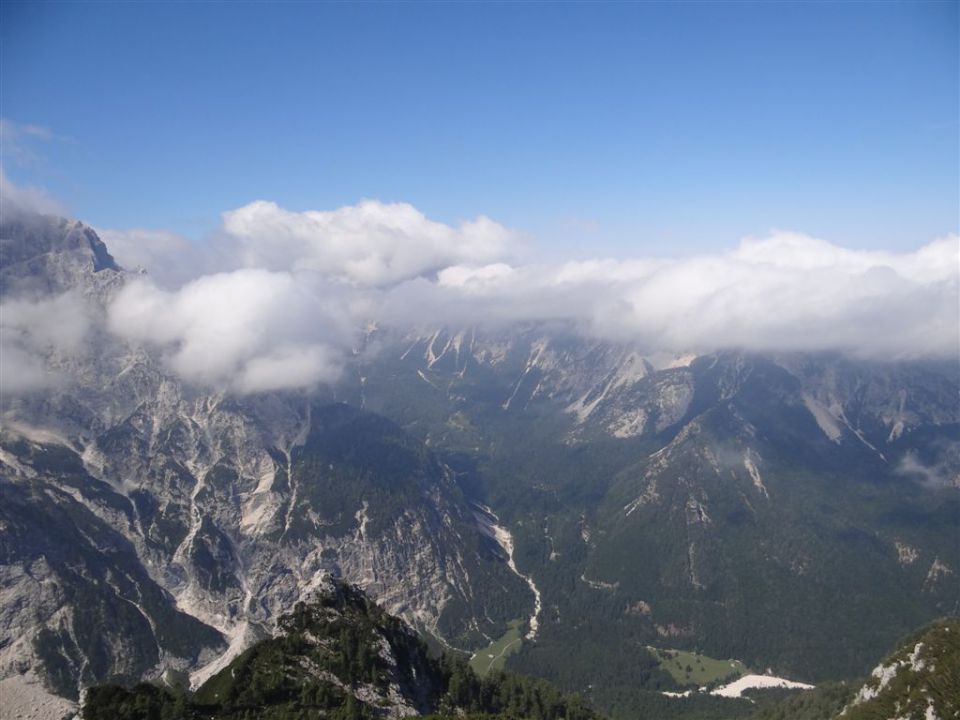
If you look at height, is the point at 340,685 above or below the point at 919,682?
above

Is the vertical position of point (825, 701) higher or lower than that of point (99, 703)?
lower

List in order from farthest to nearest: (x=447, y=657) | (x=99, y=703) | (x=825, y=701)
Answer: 1. (x=825, y=701)
2. (x=447, y=657)
3. (x=99, y=703)

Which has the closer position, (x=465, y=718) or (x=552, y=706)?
(x=465, y=718)

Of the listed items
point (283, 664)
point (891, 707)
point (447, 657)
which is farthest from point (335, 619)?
point (891, 707)

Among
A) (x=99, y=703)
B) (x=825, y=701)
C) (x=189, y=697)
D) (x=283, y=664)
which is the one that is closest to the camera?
(x=99, y=703)

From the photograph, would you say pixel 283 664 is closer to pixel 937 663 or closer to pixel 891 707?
pixel 891 707

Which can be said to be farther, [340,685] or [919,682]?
[919,682]

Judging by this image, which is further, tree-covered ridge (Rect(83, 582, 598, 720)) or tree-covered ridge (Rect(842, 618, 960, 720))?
tree-covered ridge (Rect(842, 618, 960, 720))

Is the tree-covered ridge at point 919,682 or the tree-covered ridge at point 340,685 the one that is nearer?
the tree-covered ridge at point 340,685
